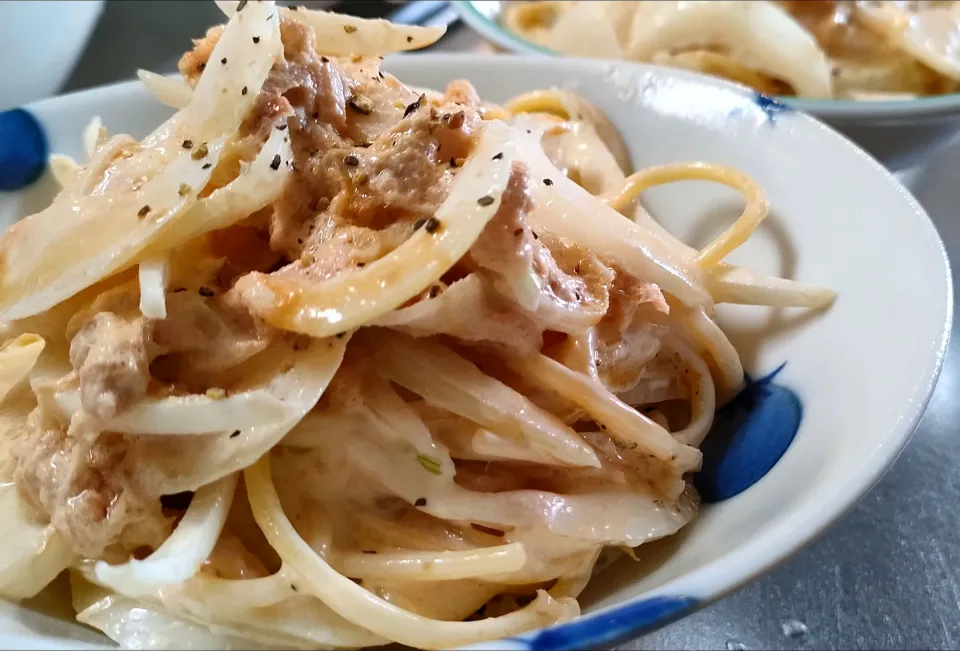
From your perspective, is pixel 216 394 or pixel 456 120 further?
pixel 456 120

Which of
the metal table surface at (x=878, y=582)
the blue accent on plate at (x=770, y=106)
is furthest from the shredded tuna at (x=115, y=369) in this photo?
the blue accent on plate at (x=770, y=106)

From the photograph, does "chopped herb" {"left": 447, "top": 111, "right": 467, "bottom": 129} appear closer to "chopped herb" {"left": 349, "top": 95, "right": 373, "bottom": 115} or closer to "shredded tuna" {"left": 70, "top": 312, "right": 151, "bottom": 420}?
"chopped herb" {"left": 349, "top": 95, "right": 373, "bottom": 115}

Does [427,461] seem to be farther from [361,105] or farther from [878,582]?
[878,582]

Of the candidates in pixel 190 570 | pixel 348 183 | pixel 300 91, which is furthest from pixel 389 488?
pixel 300 91

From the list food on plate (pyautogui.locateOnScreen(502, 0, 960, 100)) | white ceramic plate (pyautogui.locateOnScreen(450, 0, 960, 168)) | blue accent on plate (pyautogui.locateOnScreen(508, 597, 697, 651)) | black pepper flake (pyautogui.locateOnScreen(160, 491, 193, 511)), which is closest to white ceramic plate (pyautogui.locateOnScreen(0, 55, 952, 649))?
blue accent on plate (pyautogui.locateOnScreen(508, 597, 697, 651))

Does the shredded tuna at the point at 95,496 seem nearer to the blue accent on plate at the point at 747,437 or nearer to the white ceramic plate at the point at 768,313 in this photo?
the white ceramic plate at the point at 768,313

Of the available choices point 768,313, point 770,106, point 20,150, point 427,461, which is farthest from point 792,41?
point 20,150
